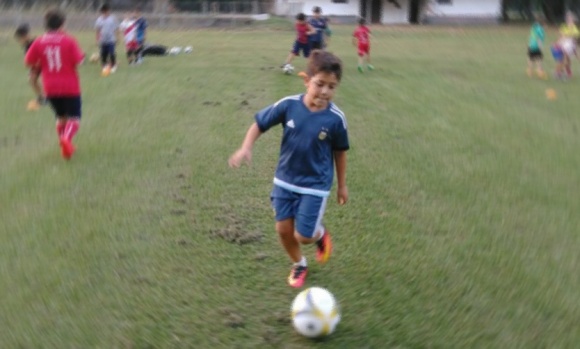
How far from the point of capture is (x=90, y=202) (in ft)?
22.4

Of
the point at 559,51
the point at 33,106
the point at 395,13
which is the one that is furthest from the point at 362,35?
the point at 395,13

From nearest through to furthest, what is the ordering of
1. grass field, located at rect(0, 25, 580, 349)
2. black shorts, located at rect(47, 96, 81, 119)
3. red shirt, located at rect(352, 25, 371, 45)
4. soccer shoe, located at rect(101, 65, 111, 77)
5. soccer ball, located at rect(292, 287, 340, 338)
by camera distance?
soccer ball, located at rect(292, 287, 340, 338) < grass field, located at rect(0, 25, 580, 349) < black shorts, located at rect(47, 96, 81, 119) < soccer shoe, located at rect(101, 65, 111, 77) < red shirt, located at rect(352, 25, 371, 45)

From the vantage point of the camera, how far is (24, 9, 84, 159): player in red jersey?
27.8ft

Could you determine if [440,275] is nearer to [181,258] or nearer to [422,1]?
[181,258]

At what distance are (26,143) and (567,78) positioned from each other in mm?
14245

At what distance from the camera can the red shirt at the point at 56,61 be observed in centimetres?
847

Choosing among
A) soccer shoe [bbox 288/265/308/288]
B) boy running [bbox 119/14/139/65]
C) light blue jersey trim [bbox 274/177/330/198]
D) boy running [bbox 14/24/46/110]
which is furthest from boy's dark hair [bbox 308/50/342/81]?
boy running [bbox 119/14/139/65]

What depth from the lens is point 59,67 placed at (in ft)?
28.1

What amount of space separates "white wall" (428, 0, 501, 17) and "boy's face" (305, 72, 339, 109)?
46.3 meters

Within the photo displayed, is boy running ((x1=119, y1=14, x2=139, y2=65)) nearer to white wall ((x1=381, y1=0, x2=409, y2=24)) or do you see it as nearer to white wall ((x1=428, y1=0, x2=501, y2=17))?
white wall ((x1=381, y1=0, x2=409, y2=24))

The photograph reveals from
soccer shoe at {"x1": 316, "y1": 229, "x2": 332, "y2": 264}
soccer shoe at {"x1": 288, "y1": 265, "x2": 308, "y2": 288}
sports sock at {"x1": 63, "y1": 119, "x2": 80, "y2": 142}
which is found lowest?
sports sock at {"x1": 63, "y1": 119, "x2": 80, "y2": 142}

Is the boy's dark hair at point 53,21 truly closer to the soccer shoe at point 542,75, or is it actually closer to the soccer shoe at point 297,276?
the soccer shoe at point 297,276

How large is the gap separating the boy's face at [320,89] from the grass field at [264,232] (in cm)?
136

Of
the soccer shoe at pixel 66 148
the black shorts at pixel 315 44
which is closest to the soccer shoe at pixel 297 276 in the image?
the soccer shoe at pixel 66 148
